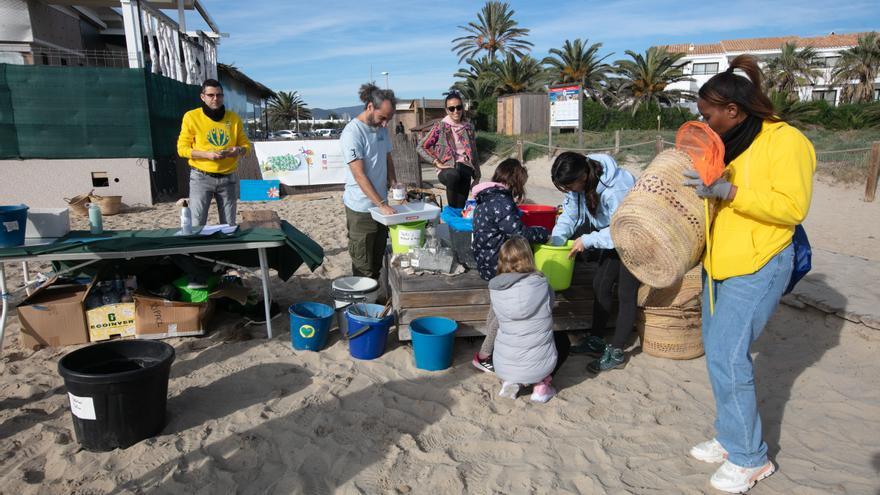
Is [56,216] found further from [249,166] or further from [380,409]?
[249,166]

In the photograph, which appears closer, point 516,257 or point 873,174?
point 516,257

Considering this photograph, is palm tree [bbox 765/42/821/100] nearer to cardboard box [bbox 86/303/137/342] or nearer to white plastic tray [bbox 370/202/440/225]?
white plastic tray [bbox 370/202/440/225]

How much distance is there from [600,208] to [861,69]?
4922 centimetres

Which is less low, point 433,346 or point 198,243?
point 198,243

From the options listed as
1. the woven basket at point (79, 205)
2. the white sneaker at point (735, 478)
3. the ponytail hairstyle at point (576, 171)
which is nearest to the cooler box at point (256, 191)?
the woven basket at point (79, 205)

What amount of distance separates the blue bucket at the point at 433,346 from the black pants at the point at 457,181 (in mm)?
2493

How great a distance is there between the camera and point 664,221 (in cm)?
249

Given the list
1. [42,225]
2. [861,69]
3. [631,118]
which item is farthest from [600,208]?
[861,69]

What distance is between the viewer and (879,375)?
375cm

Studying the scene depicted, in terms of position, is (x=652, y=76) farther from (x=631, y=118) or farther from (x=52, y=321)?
(x=52, y=321)

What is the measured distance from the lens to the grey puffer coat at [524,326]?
332 cm

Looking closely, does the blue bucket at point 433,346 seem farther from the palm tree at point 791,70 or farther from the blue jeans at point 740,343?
the palm tree at point 791,70

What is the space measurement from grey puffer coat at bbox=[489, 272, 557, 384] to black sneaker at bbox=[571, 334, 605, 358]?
752 millimetres

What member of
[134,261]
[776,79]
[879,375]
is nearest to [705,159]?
[879,375]
